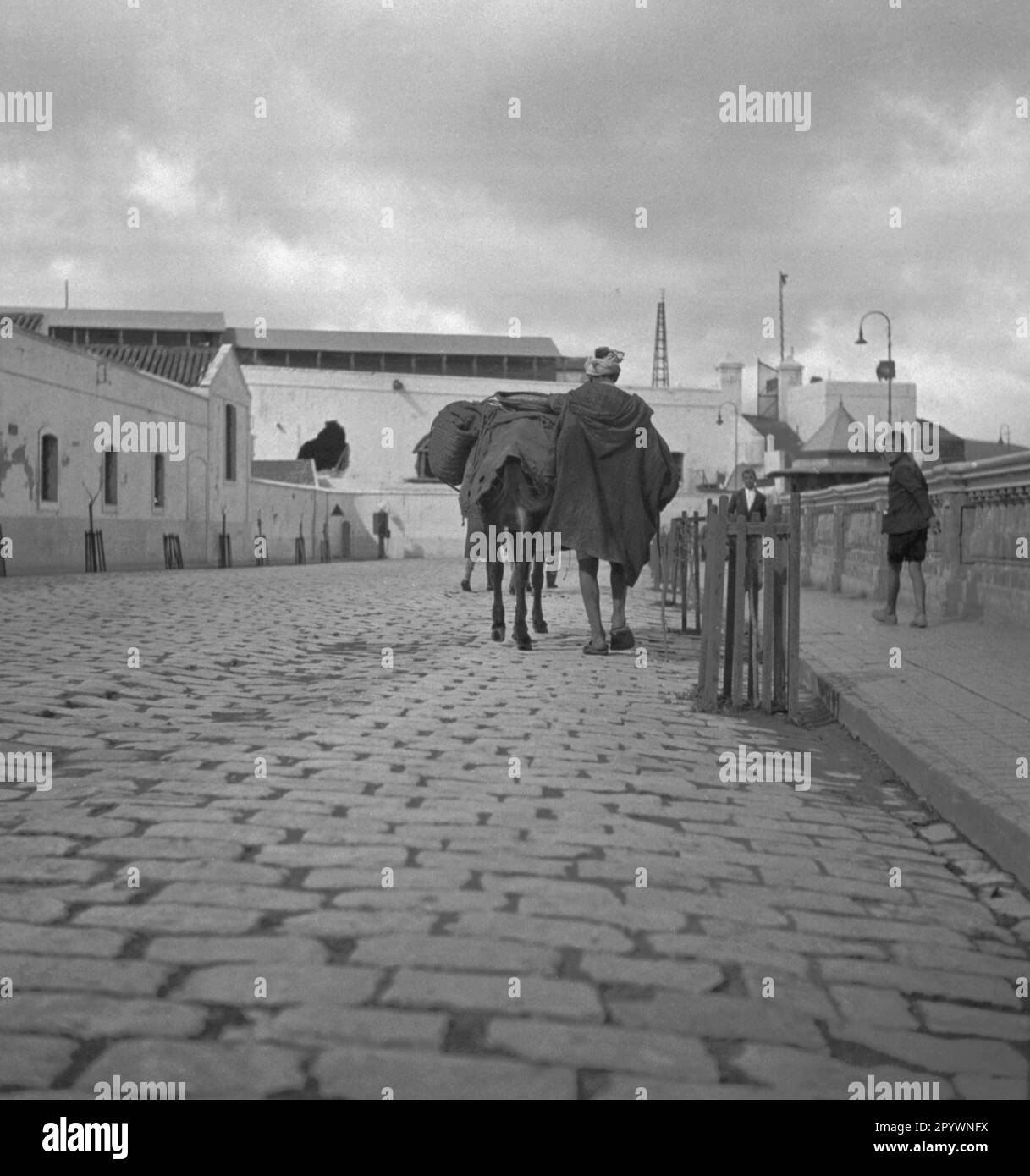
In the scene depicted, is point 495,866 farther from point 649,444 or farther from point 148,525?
point 148,525

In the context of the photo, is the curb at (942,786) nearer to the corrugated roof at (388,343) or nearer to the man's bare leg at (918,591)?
the man's bare leg at (918,591)

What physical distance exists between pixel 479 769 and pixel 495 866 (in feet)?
5.12

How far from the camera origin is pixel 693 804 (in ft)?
17.0

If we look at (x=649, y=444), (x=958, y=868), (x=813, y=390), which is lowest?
(x=958, y=868)

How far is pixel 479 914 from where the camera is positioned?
354 cm

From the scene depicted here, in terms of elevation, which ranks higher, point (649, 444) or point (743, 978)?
point (649, 444)

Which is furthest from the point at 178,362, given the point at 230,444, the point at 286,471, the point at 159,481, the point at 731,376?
the point at 731,376

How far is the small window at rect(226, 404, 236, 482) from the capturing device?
4440 cm

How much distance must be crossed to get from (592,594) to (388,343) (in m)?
73.2

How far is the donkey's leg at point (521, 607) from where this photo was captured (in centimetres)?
1068

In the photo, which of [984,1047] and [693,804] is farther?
[693,804]

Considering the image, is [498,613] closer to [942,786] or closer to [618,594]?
[618,594]

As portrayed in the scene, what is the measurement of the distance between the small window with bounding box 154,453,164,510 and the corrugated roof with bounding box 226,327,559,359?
44.1 m
